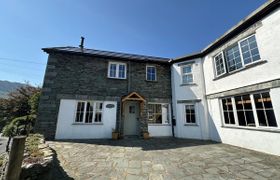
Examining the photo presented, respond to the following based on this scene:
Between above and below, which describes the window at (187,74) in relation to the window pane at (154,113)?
above

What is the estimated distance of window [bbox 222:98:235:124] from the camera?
25.6 ft

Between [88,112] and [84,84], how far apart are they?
6.63ft

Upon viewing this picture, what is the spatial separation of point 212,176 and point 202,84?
7.22m

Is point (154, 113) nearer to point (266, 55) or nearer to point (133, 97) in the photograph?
point (133, 97)

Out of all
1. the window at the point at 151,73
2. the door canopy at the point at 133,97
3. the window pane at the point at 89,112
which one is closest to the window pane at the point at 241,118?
the door canopy at the point at 133,97

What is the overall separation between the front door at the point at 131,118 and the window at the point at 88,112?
200 centimetres

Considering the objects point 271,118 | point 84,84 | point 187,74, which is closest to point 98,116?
point 84,84

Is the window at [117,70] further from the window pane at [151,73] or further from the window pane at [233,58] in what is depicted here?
the window pane at [233,58]

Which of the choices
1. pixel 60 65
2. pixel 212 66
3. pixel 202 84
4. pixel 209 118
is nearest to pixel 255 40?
pixel 212 66

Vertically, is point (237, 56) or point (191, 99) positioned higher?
point (237, 56)

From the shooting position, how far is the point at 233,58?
7.82 metres

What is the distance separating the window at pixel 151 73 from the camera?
11188mm

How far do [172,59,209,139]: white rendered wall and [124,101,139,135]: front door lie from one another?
3058 mm

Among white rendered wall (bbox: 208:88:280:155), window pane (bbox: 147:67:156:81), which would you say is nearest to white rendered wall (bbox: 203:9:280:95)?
white rendered wall (bbox: 208:88:280:155)
